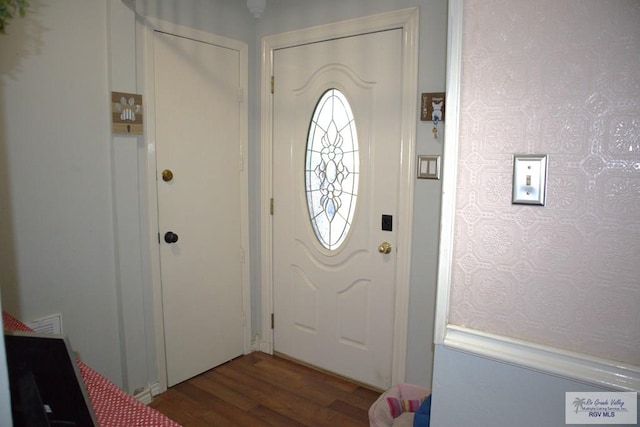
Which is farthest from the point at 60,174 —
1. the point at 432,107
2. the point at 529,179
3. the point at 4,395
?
the point at 529,179

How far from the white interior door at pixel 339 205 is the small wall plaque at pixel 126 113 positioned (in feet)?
2.98

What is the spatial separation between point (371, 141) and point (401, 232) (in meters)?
0.56

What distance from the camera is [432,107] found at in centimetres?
224

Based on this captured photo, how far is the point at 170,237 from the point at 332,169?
1.07 metres

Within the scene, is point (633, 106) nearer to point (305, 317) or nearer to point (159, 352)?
point (305, 317)

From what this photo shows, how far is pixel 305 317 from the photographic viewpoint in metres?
2.91

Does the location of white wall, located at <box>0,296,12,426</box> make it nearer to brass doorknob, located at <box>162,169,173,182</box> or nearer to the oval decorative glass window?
brass doorknob, located at <box>162,169,173,182</box>

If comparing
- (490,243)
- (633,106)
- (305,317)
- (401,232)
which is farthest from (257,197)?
(633,106)

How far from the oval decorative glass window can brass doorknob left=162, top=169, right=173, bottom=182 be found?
33.3 inches

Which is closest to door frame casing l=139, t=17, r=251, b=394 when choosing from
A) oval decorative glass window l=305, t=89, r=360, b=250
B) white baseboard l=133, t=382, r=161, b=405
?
white baseboard l=133, t=382, r=161, b=405

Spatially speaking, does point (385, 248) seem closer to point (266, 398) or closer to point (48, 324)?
point (266, 398)

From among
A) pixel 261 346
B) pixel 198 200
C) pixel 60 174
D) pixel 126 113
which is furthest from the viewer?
pixel 261 346

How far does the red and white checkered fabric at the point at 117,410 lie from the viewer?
994 mm

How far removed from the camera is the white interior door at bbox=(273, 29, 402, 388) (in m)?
2.46
